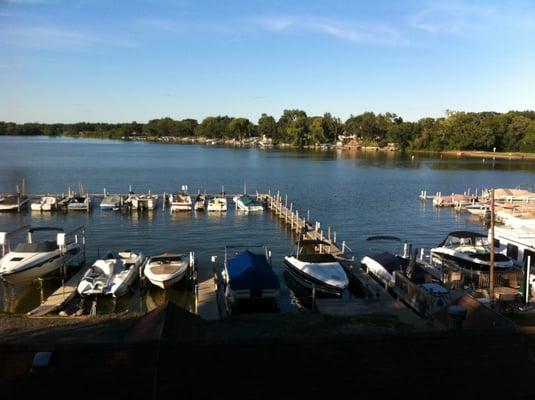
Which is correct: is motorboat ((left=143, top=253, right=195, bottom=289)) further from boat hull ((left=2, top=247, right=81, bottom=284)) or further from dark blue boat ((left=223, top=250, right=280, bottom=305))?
boat hull ((left=2, top=247, right=81, bottom=284))

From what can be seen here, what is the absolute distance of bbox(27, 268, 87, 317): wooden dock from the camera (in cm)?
2165

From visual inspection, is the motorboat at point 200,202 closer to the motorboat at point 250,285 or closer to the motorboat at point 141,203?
the motorboat at point 141,203

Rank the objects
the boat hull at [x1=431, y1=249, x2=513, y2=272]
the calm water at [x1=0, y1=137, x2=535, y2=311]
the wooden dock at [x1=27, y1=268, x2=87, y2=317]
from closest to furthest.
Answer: the wooden dock at [x1=27, y1=268, x2=87, y2=317], the boat hull at [x1=431, y1=249, x2=513, y2=272], the calm water at [x1=0, y1=137, x2=535, y2=311]

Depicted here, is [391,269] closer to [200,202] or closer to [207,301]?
[207,301]

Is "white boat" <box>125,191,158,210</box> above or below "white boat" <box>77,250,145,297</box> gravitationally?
above

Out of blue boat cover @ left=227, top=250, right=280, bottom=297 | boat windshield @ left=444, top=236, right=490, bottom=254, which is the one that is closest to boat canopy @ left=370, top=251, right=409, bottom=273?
boat windshield @ left=444, top=236, right=490, bottom=254

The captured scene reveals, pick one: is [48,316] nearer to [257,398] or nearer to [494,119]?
[257,398]

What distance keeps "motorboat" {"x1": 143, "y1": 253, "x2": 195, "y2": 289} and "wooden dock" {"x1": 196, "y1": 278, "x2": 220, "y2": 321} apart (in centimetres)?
125

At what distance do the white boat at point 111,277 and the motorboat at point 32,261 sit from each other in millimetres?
2612

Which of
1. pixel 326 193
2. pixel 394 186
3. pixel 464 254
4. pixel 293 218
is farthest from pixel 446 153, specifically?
pixel 464 254

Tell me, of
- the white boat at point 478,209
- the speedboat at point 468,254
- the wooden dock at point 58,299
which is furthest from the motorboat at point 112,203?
the white boat at point 478,209

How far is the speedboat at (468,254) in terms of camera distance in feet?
86.4

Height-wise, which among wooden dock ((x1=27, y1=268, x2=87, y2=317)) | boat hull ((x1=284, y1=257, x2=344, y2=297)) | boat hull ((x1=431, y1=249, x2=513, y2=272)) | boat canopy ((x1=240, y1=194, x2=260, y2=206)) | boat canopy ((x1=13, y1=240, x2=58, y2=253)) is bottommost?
wooden dock ((x1=27, y1=268, x2=87, y2=317))

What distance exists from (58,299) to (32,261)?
12.8 feet
